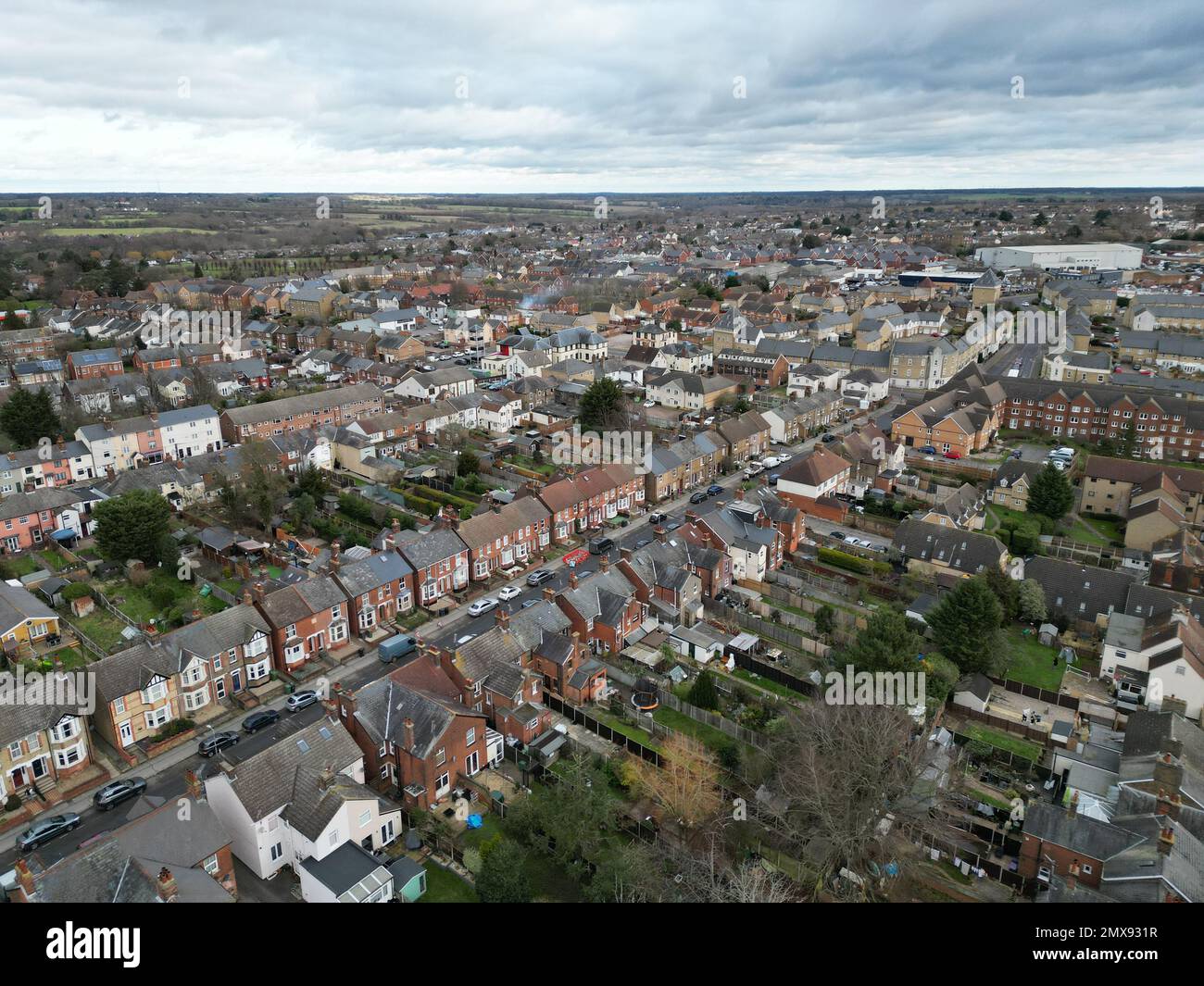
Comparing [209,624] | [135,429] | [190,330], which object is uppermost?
[190,330]

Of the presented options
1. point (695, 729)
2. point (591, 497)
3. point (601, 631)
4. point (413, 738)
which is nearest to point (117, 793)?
point (413, 738)

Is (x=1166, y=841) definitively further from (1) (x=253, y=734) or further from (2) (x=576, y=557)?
(1) (x=253, y=734)

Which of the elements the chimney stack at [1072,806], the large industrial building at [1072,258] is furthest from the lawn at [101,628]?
the large industrial building at [1072,258]

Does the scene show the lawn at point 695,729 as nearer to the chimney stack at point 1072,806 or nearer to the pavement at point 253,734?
the pavement at point 253,734

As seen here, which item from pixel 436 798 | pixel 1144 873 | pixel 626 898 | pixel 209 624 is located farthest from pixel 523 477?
pixel 1144 873

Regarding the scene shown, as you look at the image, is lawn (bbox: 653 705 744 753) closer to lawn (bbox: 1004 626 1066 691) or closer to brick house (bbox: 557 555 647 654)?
brick house (bbox: 557 555 647 654)

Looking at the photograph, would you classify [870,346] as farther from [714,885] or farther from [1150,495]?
[714,885]
